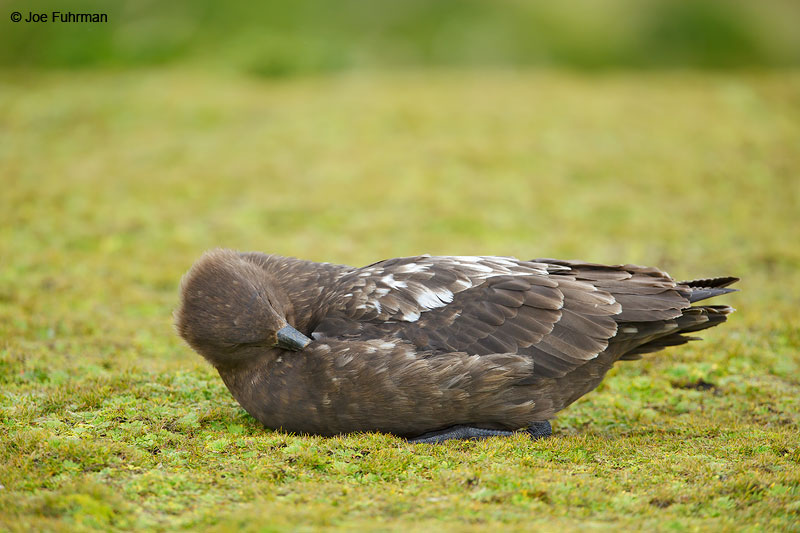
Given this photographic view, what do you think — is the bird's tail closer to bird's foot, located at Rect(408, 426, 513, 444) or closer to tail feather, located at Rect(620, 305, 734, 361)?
tail feather, located at Rect(620, 305, 734, 361)

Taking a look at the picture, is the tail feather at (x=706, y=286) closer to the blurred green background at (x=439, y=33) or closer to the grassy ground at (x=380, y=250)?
the grassy ground at (x=380, y=250)

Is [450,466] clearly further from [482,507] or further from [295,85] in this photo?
[295,85]

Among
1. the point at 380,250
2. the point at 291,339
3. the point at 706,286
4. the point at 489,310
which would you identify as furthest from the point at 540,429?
the point at 380,250

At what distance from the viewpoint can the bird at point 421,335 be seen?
6102 mm

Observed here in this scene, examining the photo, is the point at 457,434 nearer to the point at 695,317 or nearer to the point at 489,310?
the point at 489,310

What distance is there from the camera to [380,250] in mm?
11852

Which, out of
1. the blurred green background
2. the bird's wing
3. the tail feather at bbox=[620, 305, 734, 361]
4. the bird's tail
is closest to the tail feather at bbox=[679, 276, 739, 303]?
the bird's tail

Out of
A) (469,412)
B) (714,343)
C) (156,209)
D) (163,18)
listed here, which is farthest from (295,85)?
(469,412)

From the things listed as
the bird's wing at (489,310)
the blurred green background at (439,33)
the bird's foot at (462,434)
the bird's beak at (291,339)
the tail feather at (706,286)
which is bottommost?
the bird's foot at (462,434)

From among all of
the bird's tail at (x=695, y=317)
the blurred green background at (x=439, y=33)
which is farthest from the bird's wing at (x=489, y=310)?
the blurred green background at (x=439, y=33)

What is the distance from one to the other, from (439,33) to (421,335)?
60.8 feet

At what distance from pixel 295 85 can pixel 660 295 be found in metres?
14.7

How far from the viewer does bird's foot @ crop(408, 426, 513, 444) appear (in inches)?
246

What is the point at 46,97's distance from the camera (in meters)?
18.6
